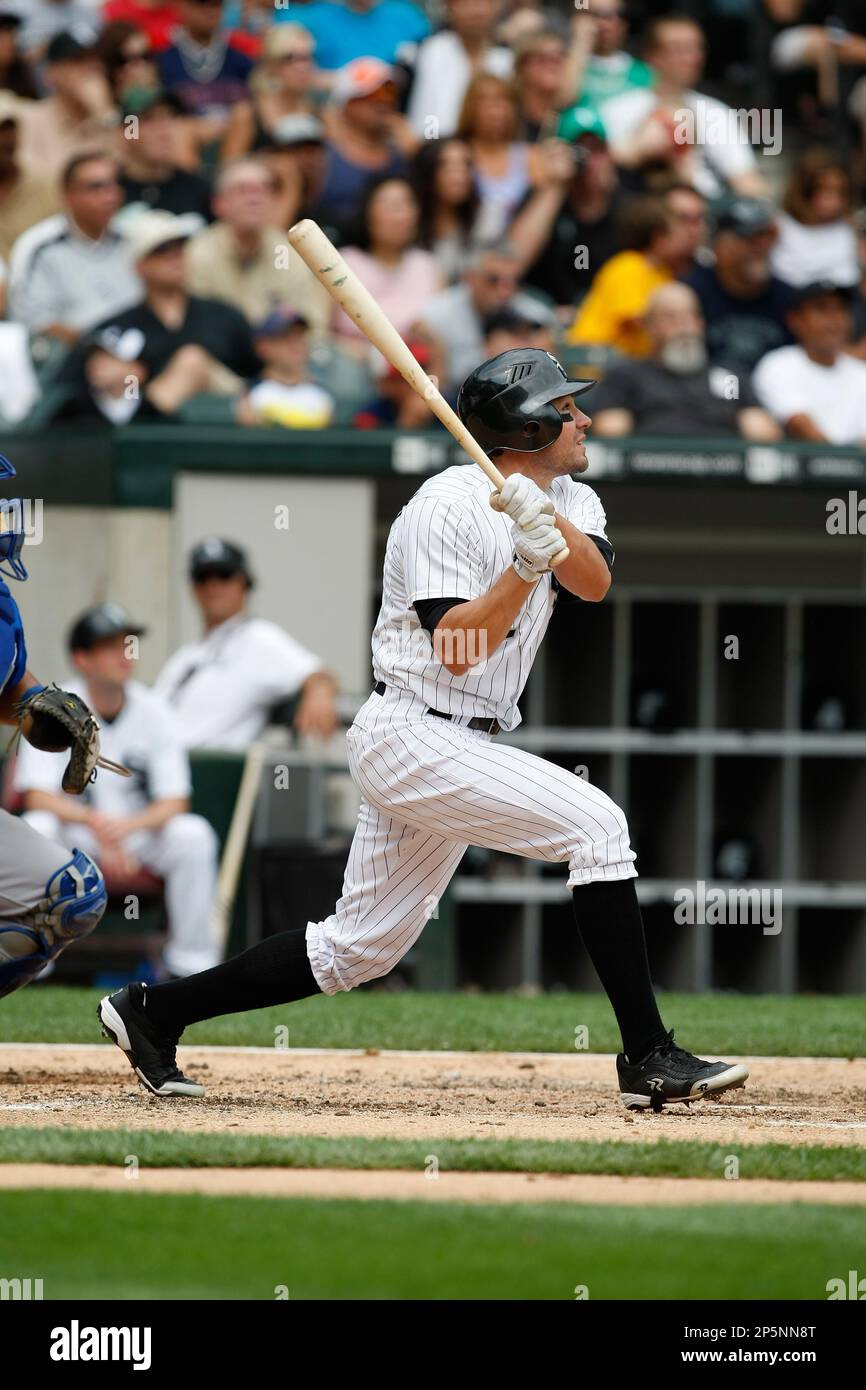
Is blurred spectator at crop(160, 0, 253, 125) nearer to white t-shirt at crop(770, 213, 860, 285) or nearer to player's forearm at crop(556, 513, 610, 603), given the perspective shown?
white t-shirt at crop(770, 213, 860, 285)

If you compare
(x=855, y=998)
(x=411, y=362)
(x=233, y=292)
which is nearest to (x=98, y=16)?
(x=233, y=292)

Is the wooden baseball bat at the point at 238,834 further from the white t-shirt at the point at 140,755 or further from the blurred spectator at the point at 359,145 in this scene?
the blurred spectator at the point at 359,145

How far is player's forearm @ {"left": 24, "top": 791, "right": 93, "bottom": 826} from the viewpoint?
8.55 m

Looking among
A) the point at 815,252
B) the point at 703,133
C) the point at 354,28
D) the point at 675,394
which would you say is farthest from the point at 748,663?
the point at 354,28

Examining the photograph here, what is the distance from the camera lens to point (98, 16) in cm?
1210

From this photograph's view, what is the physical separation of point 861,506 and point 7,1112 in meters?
5.71

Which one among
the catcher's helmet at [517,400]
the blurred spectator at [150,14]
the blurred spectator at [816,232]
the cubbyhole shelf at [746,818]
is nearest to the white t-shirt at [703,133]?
the blurred spectator at [816,232]

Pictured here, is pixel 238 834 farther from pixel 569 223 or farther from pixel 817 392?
pixel 569 223

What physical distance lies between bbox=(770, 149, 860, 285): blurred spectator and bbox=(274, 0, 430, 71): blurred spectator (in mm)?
2244

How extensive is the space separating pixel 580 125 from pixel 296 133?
5.14 ft

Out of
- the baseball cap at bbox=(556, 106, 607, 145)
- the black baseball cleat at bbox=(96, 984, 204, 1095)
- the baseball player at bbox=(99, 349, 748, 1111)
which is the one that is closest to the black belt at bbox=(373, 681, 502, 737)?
the baseball player at bbox=(99, 349, 748, 1111)

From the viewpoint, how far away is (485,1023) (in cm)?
705
